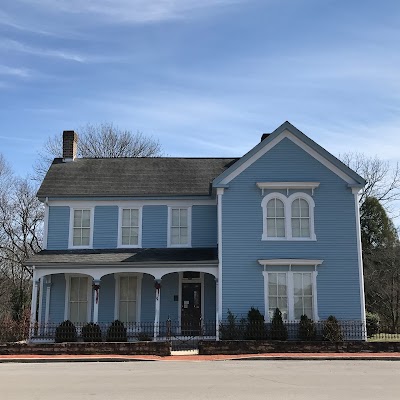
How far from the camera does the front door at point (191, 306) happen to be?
78.8 feet

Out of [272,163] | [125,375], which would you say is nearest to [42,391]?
[125,375]

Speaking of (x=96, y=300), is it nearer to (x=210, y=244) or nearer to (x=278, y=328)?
(x=210, y=244)

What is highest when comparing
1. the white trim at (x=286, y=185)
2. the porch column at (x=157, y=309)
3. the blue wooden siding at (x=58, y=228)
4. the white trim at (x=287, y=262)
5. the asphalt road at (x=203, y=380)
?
the white trim at (x=286, y=185)

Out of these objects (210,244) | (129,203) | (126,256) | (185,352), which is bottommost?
(185,352)

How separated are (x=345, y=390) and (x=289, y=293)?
11.0m

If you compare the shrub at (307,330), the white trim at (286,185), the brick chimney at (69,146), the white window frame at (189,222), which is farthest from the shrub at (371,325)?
the brick chimney at (69,146)

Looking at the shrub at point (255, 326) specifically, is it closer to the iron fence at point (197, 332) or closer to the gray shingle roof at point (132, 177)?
the iron fence at point (197, 332)

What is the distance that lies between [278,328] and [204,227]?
6.15 metres

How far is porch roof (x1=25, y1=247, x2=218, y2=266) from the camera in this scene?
895 inches

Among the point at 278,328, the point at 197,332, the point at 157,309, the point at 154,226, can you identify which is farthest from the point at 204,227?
the point at 278,328

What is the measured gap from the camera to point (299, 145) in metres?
23.4

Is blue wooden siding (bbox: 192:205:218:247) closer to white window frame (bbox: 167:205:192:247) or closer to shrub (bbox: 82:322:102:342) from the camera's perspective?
white window frame (bbox: 167:205:192:247)

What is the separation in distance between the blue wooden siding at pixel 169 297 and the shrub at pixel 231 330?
11.1 feet

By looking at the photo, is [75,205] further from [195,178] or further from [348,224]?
[348,224]
